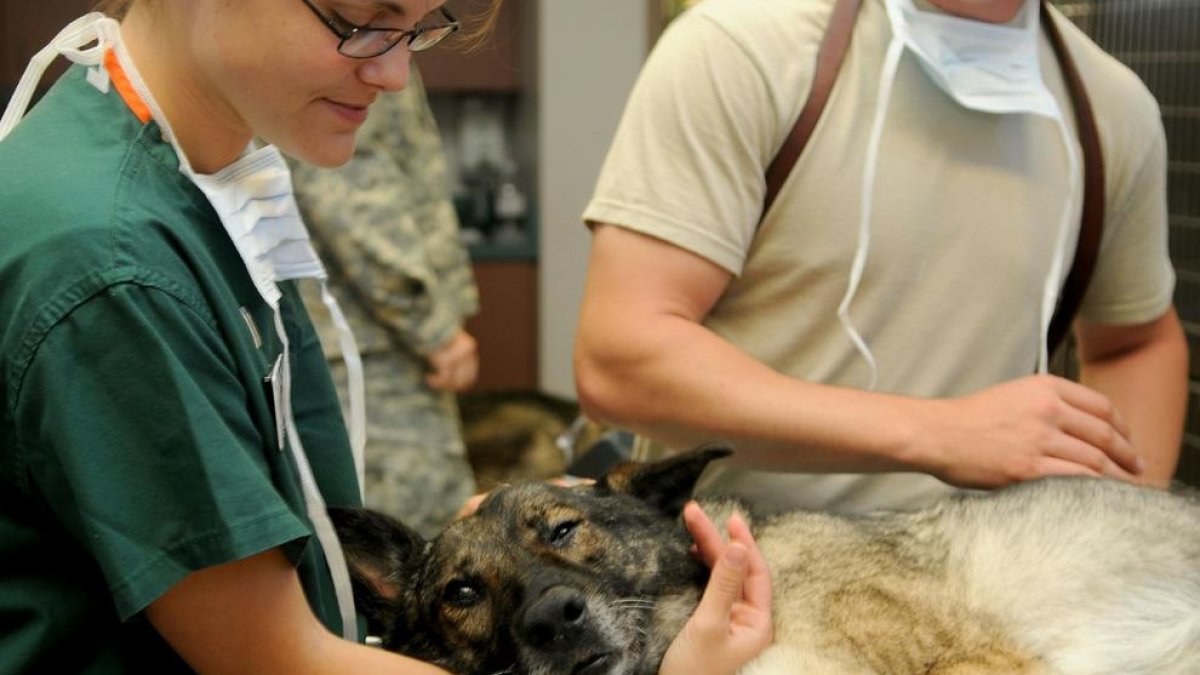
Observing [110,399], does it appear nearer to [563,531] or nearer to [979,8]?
[563,531]

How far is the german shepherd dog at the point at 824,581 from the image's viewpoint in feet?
5.16

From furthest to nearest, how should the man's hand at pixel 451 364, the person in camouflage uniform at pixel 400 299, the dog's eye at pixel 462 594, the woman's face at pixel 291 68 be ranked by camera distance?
the man's hand at pixel 451 364 < the person in camouflage uniform at pixel 400 299 < the dog's eye at pixel 462 594 < the woman's face at pixel 291 68

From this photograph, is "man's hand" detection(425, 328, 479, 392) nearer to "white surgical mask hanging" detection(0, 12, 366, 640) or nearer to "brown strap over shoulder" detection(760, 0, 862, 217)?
"brown strap over shoulder" detection(760, 0, 862, 217)

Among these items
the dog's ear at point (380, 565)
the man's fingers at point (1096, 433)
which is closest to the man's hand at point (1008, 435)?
the man's fingers at point (1096, 433)

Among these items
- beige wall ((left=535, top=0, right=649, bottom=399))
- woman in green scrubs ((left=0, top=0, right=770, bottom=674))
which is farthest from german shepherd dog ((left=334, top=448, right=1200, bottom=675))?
beige wall ((left=535, top=0, right=649, bottom=399))

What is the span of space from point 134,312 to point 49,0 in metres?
4.76

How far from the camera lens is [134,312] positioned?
105 cm

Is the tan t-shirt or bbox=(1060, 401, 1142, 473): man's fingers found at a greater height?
the tan t-shirt

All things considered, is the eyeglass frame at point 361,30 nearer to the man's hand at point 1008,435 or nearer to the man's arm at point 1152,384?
the man's hand at point 1008,435

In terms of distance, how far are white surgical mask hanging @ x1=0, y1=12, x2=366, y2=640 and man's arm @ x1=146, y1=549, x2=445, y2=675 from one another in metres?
0.18

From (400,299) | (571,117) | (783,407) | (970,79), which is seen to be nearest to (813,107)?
(970,79)

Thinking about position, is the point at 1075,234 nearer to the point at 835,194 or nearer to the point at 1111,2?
the point at 835,194

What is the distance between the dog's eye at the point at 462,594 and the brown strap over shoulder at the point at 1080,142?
0.64 meters

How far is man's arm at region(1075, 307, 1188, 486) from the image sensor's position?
2.16 metres
